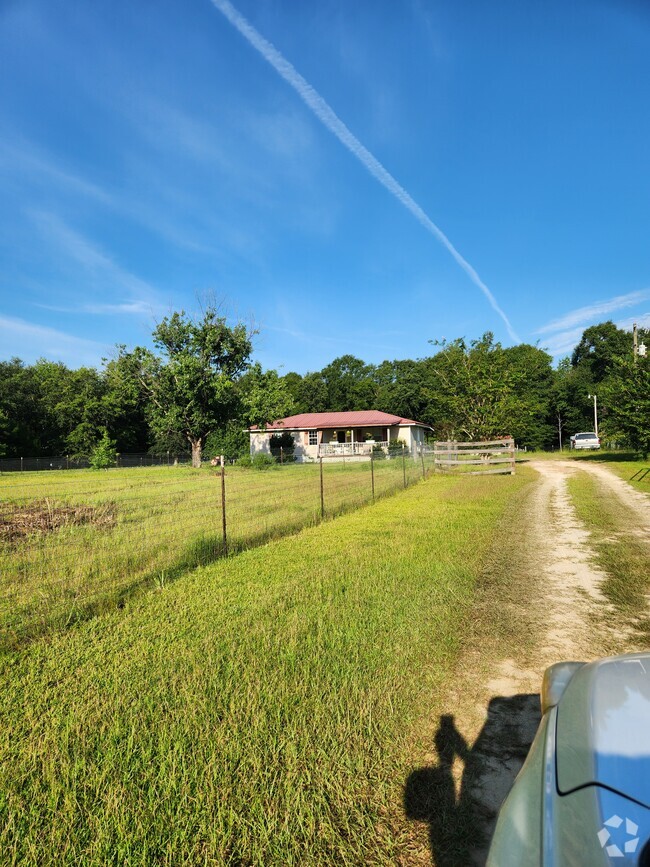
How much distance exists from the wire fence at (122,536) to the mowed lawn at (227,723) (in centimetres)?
58

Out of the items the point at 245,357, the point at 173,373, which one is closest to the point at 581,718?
the point at 173,373

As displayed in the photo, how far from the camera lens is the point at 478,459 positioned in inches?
922

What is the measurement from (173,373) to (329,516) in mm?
25409

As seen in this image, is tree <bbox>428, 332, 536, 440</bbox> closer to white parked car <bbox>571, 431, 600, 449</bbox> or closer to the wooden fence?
the wooden fence

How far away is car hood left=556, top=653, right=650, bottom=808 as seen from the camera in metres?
0.95

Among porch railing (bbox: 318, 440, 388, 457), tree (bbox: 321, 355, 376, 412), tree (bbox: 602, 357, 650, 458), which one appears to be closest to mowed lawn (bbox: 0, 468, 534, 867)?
tree (bbox: 602, 357, 650, 458)

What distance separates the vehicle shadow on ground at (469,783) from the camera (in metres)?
1.98

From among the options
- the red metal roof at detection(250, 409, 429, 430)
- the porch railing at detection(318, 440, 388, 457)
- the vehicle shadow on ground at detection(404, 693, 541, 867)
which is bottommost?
the vehicle shadow on ground at detection(404, 693, 541, 867)

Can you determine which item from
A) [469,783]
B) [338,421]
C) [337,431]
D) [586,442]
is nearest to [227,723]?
[469,783]

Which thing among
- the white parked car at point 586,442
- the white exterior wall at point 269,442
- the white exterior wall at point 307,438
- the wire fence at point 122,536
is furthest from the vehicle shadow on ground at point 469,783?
the white parked car at point 586,442

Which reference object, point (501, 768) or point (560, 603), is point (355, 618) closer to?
point (501, 768)

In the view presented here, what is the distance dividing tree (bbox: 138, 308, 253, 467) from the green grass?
1013 inches

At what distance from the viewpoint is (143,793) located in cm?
217

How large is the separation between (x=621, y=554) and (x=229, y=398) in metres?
29.8
